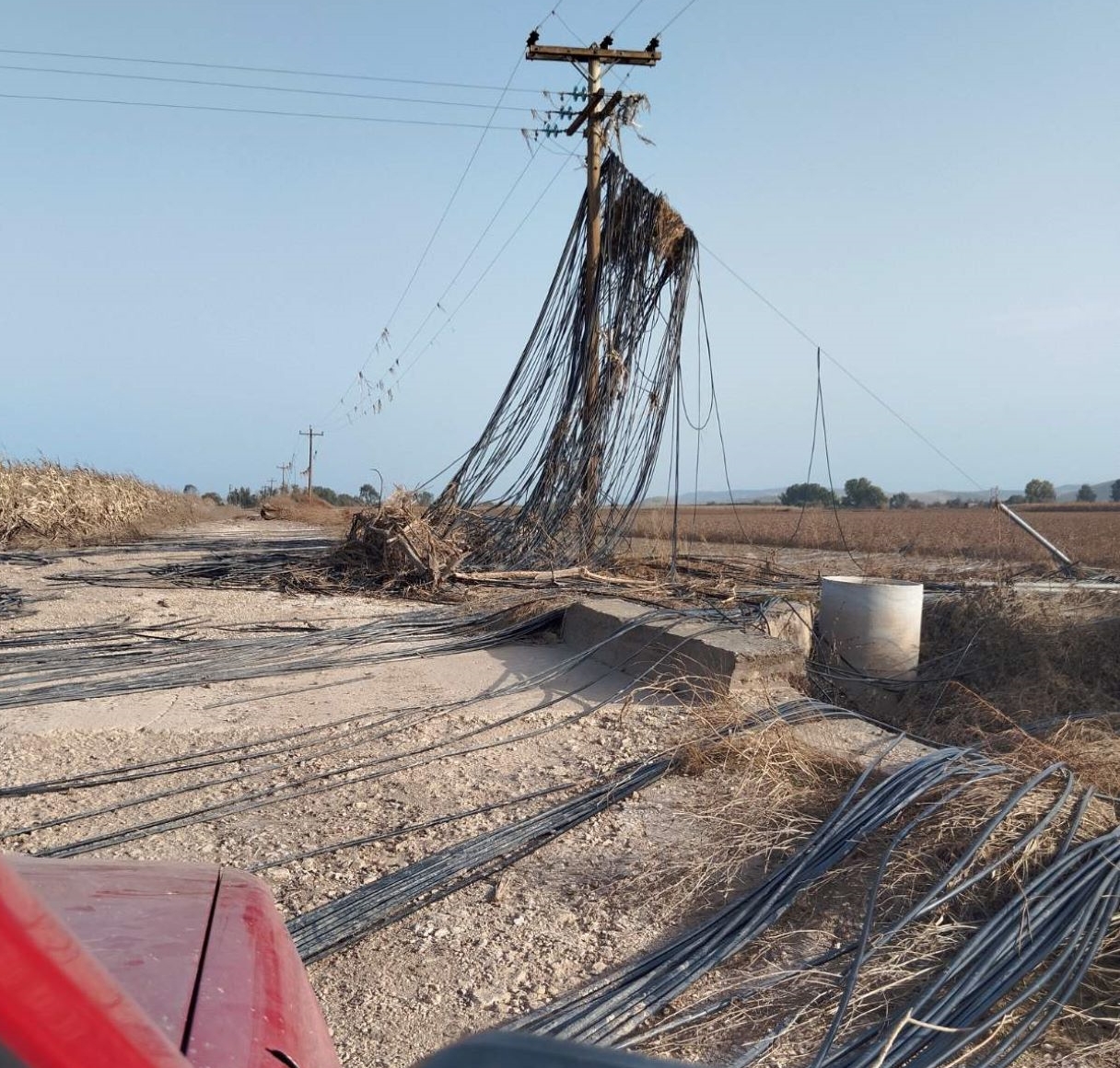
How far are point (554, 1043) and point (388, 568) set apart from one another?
31.3 ft

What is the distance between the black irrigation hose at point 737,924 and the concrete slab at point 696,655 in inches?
65.7

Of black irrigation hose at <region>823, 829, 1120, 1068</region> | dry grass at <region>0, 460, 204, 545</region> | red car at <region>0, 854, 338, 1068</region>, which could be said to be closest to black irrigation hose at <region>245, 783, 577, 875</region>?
black irrigation hose at <region>823, 829, 1120, 1068</region>

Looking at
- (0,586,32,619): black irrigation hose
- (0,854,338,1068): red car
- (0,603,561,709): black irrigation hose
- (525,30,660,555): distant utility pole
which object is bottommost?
(0,603,561,709): black irrigation hose

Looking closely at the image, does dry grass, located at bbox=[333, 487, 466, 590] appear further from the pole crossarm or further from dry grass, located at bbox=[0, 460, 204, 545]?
dry grass, located at bbox=[0, 460, 204, 545]

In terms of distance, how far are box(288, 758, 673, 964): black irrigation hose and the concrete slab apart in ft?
4.68

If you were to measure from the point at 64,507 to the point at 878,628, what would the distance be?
18.8 meters

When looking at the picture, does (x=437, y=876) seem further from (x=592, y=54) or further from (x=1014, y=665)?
(x=592, y=54)

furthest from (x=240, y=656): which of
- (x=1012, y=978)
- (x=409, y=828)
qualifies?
(x=1012, y=978)

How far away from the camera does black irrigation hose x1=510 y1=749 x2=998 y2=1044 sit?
281 centimetres

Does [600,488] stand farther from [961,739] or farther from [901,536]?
[901,536]

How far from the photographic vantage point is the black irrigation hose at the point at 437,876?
10.8 ft

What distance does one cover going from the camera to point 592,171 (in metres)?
12.3

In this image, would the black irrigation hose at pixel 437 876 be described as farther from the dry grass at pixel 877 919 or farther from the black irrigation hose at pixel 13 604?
the black irrigation hose at pixel 13 604

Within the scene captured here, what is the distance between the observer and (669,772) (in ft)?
15.4
